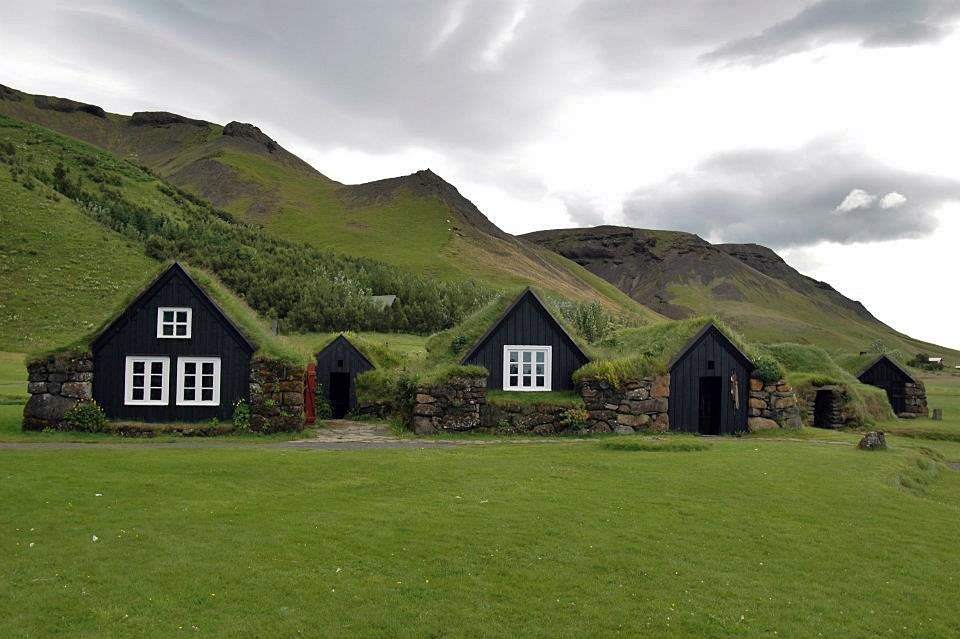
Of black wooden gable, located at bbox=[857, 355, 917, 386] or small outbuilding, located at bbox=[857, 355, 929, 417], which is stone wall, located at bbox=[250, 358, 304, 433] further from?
black wooden gable, located at bbox=[857, 355, 917, 386]

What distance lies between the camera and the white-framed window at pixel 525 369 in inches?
1159

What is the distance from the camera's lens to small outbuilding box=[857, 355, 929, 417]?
43.7m

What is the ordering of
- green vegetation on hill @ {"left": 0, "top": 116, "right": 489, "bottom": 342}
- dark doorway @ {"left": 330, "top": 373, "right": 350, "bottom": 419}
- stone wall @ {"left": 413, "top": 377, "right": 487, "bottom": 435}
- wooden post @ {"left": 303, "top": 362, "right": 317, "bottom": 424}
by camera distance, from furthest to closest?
green vegetation on hill @ {"left": 0, "top": 116, "right": 489, "bottom": 342}
dark doorway @ {"left": 330, "top": 373, "right": 350, "bottom": 419}
wooden post @ {"left": 303, "top": 362, "right": 317, "bottom": 424}
stone wall @ {"left": 413, "top": 377, "right": 487, "bottom": 435}

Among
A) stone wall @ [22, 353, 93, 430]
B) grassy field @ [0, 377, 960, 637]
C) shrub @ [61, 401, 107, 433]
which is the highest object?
stone wall @ [22, 353, 93, 430]

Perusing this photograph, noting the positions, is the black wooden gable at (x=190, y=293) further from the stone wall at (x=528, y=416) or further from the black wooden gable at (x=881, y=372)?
the black wooden gable at (x=881, y=372)

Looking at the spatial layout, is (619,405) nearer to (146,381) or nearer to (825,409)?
(825,409)

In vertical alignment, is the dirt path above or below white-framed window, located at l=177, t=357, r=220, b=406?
below

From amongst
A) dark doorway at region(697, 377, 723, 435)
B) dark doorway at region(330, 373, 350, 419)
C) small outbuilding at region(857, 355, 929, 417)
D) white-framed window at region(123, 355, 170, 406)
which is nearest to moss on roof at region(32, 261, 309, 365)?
white-framed window at region(123, 355, 170, 406)

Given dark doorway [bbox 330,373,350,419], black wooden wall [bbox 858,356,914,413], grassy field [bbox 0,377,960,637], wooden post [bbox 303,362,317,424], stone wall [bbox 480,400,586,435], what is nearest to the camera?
grassy field [bbox 0,377,960,637]

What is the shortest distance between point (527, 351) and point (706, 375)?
26.0 feet

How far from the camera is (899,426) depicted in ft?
117

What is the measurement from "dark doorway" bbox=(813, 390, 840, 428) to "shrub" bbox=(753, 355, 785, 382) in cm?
718

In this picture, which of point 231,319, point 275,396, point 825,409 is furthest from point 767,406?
point 231,319

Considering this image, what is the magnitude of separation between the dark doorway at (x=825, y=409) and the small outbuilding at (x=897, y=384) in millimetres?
10382
